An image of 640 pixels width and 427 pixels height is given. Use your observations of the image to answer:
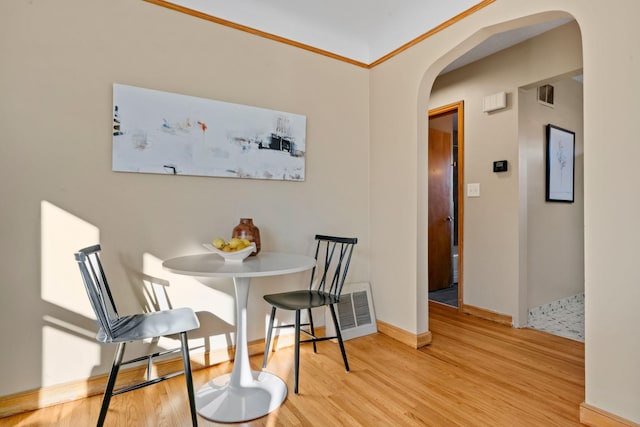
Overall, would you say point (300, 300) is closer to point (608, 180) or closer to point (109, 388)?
point (109, 388)

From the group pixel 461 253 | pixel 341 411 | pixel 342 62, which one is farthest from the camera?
pixel 461 253

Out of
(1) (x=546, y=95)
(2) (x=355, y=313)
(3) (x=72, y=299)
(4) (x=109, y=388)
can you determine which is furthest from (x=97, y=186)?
(1) (x=546, y=95)

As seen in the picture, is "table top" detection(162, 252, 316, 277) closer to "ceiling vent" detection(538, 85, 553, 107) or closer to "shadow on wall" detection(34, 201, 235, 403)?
"shadow on wall" detection(34, 201, 235, 403)

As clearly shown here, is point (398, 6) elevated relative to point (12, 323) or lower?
elevated

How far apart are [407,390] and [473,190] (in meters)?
2.12

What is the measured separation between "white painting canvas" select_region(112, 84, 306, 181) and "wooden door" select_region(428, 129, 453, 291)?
223 centimetres

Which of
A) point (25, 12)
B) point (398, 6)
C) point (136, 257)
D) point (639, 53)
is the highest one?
point (398, 6)

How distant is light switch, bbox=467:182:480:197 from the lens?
3.34 metres

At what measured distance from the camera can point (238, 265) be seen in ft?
5.87

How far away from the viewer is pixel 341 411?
1760 mm

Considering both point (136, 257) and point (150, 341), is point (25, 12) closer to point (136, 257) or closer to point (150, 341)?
point (136, 257)

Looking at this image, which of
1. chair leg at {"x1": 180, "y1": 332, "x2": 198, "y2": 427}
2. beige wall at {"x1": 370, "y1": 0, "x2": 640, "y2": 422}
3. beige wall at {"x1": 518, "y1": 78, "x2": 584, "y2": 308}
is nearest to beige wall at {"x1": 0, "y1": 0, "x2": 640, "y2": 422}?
beige wall at {"x1": 370, "y1": 0, "x2": 640, "y2": 422}

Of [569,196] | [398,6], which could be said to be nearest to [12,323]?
[398,6]

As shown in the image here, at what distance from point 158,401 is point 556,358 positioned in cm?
254
